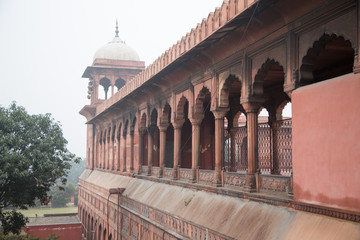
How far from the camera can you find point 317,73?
455 inches

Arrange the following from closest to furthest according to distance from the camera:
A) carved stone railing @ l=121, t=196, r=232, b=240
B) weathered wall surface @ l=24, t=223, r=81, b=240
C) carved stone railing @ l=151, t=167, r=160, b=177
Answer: carved stone railing @ l=121, t=196, r=232, b=240 → carved stone railing @ l=151, t=167, r=160, b=177 → weathered wall surface @ l=24, t=223, r=81, b=240

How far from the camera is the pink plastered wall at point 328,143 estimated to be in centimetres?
579

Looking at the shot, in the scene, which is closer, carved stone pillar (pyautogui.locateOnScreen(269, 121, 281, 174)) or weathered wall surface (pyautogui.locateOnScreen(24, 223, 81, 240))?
carved stone pillar (pyautogui.locateOnScreen(269, 121, 281, 174))

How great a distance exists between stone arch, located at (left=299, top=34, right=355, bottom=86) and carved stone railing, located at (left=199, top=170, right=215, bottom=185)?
12.3 ft

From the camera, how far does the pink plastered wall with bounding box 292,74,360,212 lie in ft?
19.0

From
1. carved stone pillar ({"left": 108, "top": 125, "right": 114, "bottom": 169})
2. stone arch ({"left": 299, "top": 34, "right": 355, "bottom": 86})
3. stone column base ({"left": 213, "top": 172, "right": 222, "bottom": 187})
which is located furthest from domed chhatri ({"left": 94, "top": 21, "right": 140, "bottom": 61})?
stone column base ({"left": 213, "top": 172, "right": 222, "bottom": 187})

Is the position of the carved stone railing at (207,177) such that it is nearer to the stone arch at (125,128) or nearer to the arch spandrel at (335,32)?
the arch spandrel at (335,32)

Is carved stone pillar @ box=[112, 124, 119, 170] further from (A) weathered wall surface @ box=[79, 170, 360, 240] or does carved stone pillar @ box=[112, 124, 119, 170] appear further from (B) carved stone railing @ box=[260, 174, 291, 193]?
(B) carved stone railing @ box=[260, 174, 291, 193]

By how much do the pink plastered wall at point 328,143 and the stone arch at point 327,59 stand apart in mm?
507

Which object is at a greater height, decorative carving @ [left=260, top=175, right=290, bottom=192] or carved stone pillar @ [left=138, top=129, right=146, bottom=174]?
carved stone pillar @ [left=138, top=129, right=146, bottom=174]

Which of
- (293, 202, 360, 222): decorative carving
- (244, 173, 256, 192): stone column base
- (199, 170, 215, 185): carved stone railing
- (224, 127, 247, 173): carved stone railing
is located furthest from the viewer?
(224, 127, 247, 173): carved stone railing

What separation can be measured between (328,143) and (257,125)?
9.80ft

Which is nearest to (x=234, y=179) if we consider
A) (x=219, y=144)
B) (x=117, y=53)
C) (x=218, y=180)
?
(x=218, y=180)

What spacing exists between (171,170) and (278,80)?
483 cm
